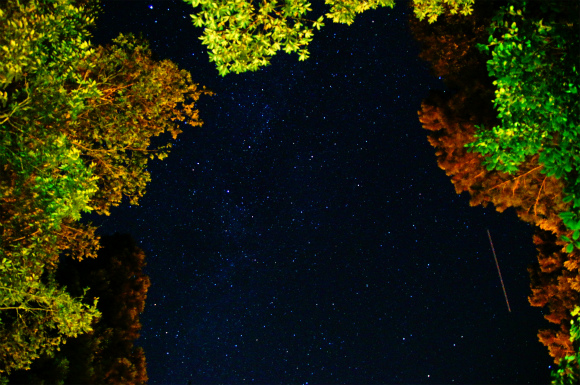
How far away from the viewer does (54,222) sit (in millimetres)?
6742

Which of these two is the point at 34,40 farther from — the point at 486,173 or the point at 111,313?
the point at 111,313

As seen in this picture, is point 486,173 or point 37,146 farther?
point 486,173

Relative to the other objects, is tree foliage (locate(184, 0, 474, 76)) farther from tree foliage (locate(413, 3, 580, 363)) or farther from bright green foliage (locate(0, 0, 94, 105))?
tree foliage (locate(413, 3, 580, 363))

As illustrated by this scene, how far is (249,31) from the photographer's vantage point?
6570mm

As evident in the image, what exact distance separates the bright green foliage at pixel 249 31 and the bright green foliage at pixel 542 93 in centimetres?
216

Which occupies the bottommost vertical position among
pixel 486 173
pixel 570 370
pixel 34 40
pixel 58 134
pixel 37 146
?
pixel 570 370

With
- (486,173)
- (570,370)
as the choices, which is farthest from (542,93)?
(486,173)

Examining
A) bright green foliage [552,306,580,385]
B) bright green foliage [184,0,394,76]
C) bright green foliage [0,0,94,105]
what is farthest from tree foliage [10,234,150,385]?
bright green foliage [552,306,580,385]

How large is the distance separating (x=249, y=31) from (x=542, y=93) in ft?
13.5

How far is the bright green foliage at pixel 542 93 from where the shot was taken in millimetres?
5375

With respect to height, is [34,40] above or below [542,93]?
above

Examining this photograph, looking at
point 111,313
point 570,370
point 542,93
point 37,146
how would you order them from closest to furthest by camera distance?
point 570,370 < point 542,93 < point 37,146 < point 111,313

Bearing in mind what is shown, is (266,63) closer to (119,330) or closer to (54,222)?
(54,222)

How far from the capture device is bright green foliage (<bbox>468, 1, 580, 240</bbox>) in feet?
17.6
